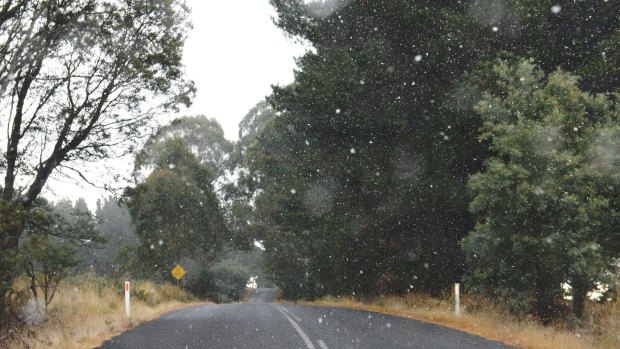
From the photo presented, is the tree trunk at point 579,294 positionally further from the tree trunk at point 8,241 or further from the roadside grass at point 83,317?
the tree trunk at point 8,241

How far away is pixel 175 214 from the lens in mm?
38938

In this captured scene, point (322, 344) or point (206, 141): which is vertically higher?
point (206, 141)

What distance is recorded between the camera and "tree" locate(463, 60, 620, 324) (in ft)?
35.7

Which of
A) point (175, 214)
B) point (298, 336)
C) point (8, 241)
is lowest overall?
point (298, 336)

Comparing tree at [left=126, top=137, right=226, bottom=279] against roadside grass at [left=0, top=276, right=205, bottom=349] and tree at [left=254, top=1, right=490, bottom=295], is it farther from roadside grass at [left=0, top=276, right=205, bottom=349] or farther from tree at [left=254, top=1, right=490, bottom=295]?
tree at [left=254, top=1, right=490, bottom=295]

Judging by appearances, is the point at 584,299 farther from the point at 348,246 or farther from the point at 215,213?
the point at 215,213

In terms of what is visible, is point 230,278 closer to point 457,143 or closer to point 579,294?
point 457,143

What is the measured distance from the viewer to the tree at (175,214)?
1480 inches

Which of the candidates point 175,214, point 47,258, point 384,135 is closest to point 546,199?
point 384,135

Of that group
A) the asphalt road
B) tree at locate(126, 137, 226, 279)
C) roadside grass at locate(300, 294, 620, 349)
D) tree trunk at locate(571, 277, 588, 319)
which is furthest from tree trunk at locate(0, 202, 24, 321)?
tree at locate(126, 137, 226, 279)

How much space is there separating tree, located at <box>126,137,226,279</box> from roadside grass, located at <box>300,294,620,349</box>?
24653mm

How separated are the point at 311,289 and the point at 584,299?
28.9 metres

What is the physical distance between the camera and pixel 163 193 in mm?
38375

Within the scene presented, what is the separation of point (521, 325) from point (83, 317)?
35.6 feet
